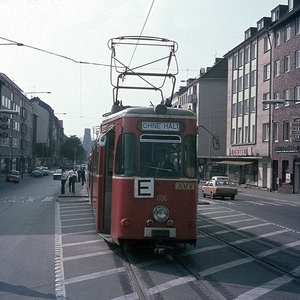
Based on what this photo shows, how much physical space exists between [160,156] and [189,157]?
0.58 m

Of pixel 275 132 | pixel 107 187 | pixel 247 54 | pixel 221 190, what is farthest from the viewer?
pixel 247 54

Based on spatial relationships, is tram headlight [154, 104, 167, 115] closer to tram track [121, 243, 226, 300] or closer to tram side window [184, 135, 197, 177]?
tram side window [184, 135, 197, 177]

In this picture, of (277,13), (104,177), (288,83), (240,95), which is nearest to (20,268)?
(104,177)

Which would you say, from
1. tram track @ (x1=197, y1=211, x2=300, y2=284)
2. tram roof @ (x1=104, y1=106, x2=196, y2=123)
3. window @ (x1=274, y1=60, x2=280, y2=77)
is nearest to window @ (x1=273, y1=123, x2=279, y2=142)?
window @ (x1=274, y1=60, x2=280, y2=77)

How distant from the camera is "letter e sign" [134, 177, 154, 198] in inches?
401

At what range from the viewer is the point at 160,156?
1038cm

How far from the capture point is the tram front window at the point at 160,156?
10.3 meters

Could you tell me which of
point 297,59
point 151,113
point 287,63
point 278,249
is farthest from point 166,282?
point 287,63

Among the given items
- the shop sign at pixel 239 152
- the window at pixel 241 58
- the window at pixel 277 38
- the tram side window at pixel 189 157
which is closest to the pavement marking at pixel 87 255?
the tram side window at pixel 189 157

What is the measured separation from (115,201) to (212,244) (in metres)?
3.30

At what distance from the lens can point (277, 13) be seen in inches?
2034

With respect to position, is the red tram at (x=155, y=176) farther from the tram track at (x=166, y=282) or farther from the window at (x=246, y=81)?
the window at (x=246, y=81)

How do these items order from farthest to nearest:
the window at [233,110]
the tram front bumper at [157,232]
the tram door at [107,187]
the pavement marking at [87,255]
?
the window at [233,110], the tram door at [107,187], the pavement marking at [87,255], the tram front bumper at [157,232]

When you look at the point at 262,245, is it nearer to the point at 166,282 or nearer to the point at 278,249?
the point at 278,249
